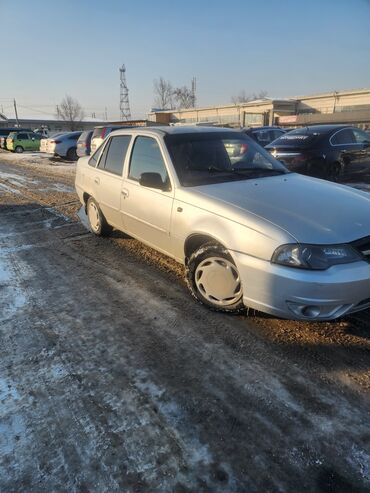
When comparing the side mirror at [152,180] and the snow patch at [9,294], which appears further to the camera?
the side mirror at [152,180]

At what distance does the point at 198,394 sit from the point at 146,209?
2347 mm

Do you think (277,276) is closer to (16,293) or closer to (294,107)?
Answer: (16,293)

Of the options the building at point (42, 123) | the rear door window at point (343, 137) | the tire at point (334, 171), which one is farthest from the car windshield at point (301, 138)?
the building at point (42, 123)

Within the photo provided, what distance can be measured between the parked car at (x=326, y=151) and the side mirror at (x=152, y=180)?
620 centimetres

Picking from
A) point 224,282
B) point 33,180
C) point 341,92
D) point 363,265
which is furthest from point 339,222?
point 341,92

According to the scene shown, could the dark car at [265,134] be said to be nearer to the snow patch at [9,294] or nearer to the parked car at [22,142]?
the snow patch at [9,294]

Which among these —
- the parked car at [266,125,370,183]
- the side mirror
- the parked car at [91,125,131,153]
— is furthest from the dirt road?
the parked car at [91,125,131,153]

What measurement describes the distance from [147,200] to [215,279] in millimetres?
1359

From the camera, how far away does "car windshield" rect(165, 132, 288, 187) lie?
4.10 metres

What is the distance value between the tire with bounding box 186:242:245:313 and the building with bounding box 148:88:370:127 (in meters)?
34.6

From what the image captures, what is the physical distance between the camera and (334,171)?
9875 mm

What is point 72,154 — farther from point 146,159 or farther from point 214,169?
point 214,169

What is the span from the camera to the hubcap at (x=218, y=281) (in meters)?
3.41

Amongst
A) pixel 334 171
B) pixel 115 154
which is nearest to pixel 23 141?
pixel 334 171
